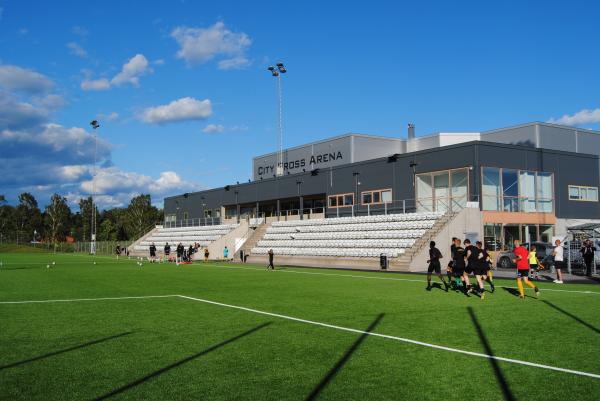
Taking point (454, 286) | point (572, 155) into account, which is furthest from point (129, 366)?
point (572, 155)

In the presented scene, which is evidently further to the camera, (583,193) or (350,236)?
(583,193)

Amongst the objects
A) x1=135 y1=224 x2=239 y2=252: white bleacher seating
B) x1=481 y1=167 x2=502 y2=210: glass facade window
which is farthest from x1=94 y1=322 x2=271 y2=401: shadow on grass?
x1=135 y1=224 x2=239 y2=252: white bleacher seating

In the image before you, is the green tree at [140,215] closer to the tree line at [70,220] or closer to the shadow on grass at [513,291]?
the tree line at [70,220]

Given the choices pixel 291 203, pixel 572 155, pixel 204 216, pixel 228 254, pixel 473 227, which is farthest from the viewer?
pixel 204 216

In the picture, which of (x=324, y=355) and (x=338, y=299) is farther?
(x=338, y=299)

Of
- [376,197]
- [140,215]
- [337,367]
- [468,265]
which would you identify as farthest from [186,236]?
[337,367]

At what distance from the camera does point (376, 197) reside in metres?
45.1

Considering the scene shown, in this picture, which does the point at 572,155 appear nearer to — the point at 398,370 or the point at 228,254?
the point at 228,254

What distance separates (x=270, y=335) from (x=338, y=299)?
669cm

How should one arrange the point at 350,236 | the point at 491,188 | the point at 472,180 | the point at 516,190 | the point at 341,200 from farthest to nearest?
the point at 341,200 < the point at 350,236 < the point at 516,190 < the point at 491,188 < the point at 472,180

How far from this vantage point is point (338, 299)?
54.5 feet

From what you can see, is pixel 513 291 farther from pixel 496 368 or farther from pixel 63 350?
pixel 63 350

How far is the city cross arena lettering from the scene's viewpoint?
190 feet

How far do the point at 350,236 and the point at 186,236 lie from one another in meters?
29.6
